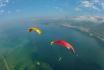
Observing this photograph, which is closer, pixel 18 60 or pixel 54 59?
pixel 54 59

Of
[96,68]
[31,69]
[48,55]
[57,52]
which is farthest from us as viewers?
[57,52]

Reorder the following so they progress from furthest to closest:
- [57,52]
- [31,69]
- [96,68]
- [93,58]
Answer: [57,52] < [93,58] < [31,69] < [96,68]

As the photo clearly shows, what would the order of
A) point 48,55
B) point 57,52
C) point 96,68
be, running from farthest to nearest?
1. point 57,52
2. point 48,55
3. point 96,68

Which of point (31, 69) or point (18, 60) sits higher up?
point (31, 69)

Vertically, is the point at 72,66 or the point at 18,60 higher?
the point at 72,66

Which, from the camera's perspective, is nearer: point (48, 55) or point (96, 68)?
point (96, 68)

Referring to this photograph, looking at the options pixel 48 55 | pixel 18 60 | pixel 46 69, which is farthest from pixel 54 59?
pixel 18 60

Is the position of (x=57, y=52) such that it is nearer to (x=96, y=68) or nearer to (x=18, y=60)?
(x=18, y=60)

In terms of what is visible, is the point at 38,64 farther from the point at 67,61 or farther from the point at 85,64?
the point at 85,64

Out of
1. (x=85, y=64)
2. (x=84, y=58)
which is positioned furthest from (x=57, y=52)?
(x=85, y=64)
